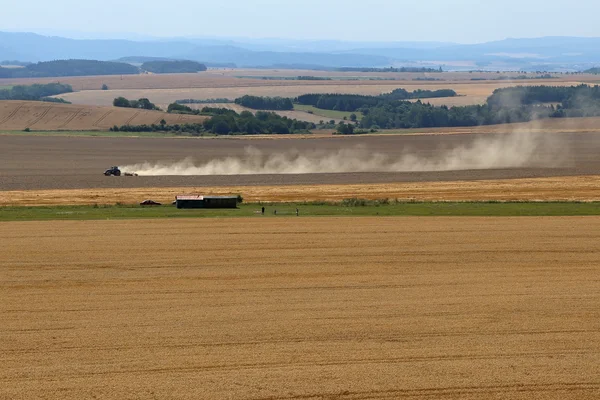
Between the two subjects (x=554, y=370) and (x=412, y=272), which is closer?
(x=554, y=370)

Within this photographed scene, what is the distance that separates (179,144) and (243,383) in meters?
70.8

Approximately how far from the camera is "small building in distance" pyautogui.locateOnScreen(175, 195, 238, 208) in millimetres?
42062

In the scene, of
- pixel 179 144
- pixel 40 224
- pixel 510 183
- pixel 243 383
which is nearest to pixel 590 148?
pixel 510 183

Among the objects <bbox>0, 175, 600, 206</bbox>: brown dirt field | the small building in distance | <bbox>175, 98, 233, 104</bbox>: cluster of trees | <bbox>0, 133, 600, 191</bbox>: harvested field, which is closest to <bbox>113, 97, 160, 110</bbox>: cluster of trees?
<bbox>175, 98, 233, 104</bbox>: cluster of trees

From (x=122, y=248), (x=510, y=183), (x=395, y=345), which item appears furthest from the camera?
(x=510, y=183)

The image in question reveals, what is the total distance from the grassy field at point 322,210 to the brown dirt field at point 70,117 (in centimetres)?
6306

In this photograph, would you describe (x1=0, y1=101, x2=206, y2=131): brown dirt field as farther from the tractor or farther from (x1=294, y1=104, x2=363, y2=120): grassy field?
the tractor

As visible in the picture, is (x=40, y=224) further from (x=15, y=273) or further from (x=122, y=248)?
(x=15, y=273)

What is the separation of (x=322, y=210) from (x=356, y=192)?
1198 cm

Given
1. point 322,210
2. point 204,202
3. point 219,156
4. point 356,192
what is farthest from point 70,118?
point 322,210

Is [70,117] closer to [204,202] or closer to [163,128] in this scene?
[163,128]

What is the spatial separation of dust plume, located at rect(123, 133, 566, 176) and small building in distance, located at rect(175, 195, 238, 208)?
23.4 m

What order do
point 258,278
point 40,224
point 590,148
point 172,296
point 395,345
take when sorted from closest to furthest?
point 395,345, point 172,296, point 258,278, point 40,224, point 590,148

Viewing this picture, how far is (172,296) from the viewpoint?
23875 mm
